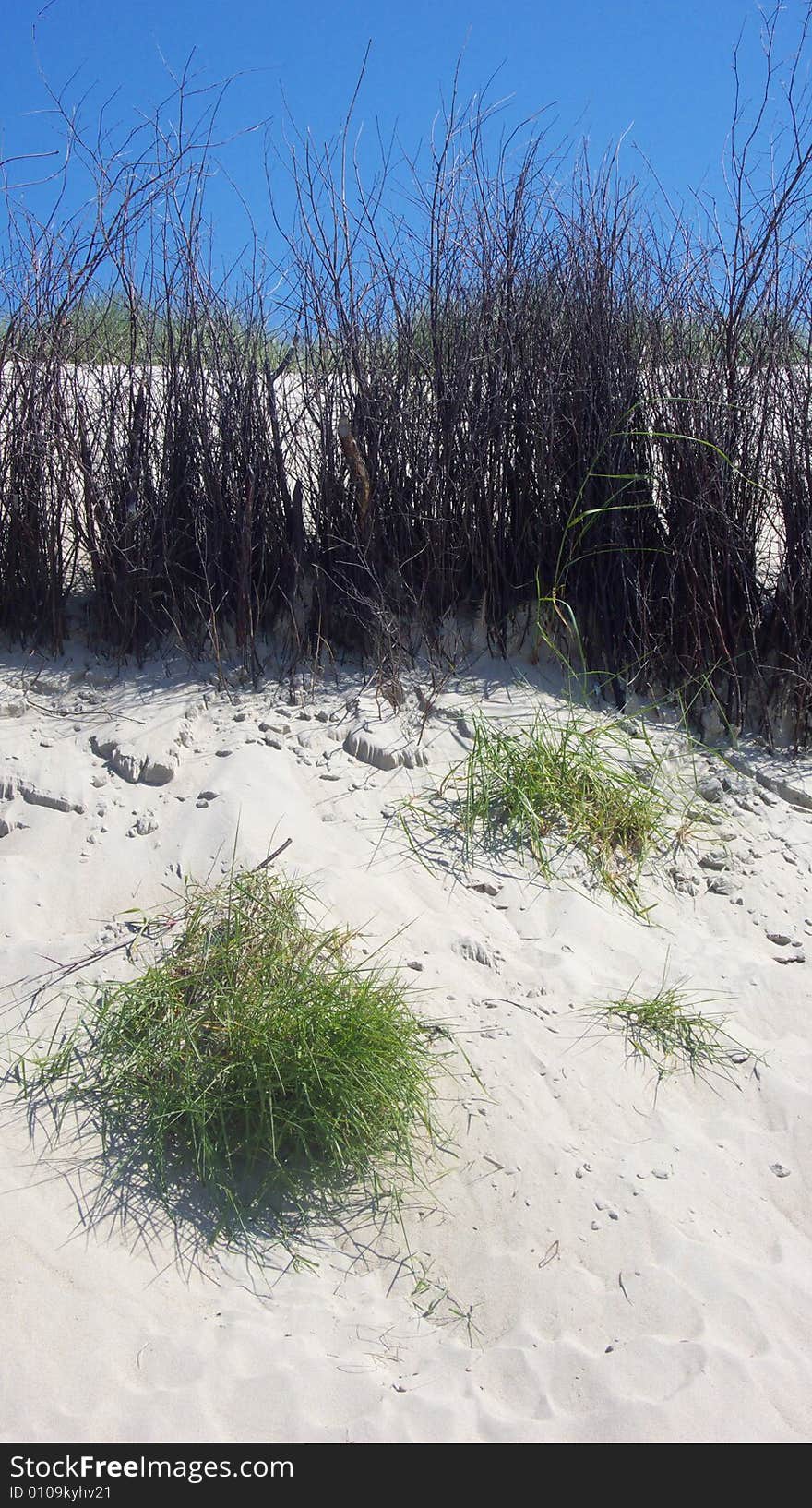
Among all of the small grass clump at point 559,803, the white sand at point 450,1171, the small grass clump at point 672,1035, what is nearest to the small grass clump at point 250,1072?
the white sand at point 450,1171

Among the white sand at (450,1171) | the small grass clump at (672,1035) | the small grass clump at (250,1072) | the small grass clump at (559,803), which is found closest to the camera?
the white sand at (450,1171)

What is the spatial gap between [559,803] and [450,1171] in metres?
1.41

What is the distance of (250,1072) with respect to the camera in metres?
2.48

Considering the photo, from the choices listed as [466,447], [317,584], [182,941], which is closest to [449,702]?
[317,584]

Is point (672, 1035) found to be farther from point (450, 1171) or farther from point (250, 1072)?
point (250, 1072)

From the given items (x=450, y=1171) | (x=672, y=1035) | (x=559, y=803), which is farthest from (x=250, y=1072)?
(x=559, y=803)

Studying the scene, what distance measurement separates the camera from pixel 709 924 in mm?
3373

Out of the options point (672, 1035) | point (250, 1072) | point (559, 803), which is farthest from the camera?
point (559, 803)

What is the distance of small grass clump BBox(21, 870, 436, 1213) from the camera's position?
2.45 m

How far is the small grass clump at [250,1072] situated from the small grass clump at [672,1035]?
0.55m

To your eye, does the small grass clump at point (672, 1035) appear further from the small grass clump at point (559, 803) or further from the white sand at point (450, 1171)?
the small grass clump at point (559, 803)

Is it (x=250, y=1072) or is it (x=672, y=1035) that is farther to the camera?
(x=672, y=1035)

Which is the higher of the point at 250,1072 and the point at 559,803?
the point at 559,803

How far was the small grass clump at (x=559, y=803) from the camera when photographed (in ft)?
11.5
